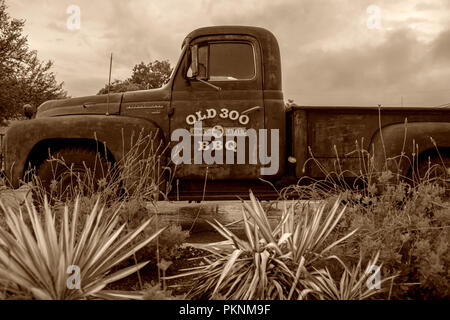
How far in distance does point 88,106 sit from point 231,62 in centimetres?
Result: 188

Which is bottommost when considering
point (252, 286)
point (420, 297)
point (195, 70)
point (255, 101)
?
point (420, 297)

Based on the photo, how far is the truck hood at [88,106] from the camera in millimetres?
5199

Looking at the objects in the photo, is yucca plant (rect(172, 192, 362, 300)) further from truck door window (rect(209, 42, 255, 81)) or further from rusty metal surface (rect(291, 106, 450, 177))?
truck door window (rect(209, 42, 255, 81))

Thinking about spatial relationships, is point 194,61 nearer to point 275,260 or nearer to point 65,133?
point 65,133

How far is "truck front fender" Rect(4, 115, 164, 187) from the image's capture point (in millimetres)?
4695

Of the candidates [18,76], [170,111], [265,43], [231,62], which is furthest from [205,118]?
[18,76]

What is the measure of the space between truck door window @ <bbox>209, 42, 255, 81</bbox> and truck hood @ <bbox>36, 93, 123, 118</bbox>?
125cm

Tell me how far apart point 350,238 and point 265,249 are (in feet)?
1.77

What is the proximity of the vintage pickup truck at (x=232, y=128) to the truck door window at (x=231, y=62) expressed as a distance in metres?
0.01

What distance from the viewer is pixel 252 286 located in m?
1.91

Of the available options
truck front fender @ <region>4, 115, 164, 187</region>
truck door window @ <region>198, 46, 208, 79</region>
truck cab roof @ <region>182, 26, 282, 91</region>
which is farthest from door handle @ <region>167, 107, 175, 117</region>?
truck cab roof @ <region>182, 26, 282, 91</region>
